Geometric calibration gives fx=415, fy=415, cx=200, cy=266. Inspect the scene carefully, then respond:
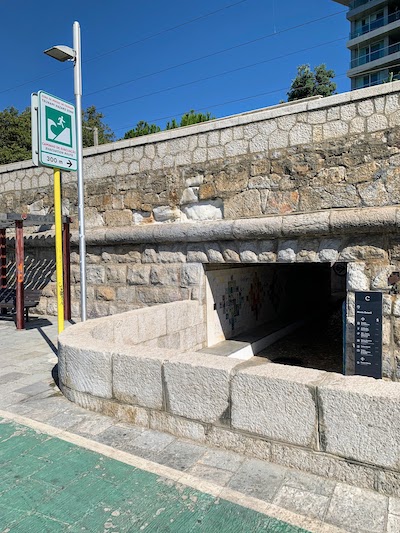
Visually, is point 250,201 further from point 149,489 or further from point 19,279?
point 149,489

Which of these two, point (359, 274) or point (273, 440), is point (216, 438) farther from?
point (359, 274)

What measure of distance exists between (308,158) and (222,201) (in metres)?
1.28

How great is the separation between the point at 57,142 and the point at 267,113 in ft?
8.70

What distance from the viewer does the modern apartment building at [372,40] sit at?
137 feet

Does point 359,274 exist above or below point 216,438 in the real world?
above

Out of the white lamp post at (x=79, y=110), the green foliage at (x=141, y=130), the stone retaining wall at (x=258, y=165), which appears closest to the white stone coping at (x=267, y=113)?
the stone retaining wall at (x=258, y=165)

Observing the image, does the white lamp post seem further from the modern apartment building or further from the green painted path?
the modern apartment building

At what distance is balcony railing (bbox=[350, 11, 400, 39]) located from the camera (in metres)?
41.7

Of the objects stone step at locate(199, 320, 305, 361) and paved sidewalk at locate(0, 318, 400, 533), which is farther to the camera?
stone step at locate(199, 320, 305, 361)

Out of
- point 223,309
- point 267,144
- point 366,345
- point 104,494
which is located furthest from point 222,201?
point 104,494

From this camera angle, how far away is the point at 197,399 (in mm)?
2701

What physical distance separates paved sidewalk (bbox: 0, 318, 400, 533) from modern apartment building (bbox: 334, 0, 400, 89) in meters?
45.8

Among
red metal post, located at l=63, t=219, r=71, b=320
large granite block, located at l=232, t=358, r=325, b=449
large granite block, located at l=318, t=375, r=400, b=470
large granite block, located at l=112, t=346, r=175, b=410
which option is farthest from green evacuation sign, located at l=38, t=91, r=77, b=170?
large granite block, located at l=318, t=375, r=400, b=470

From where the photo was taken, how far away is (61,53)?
18.1 feet
